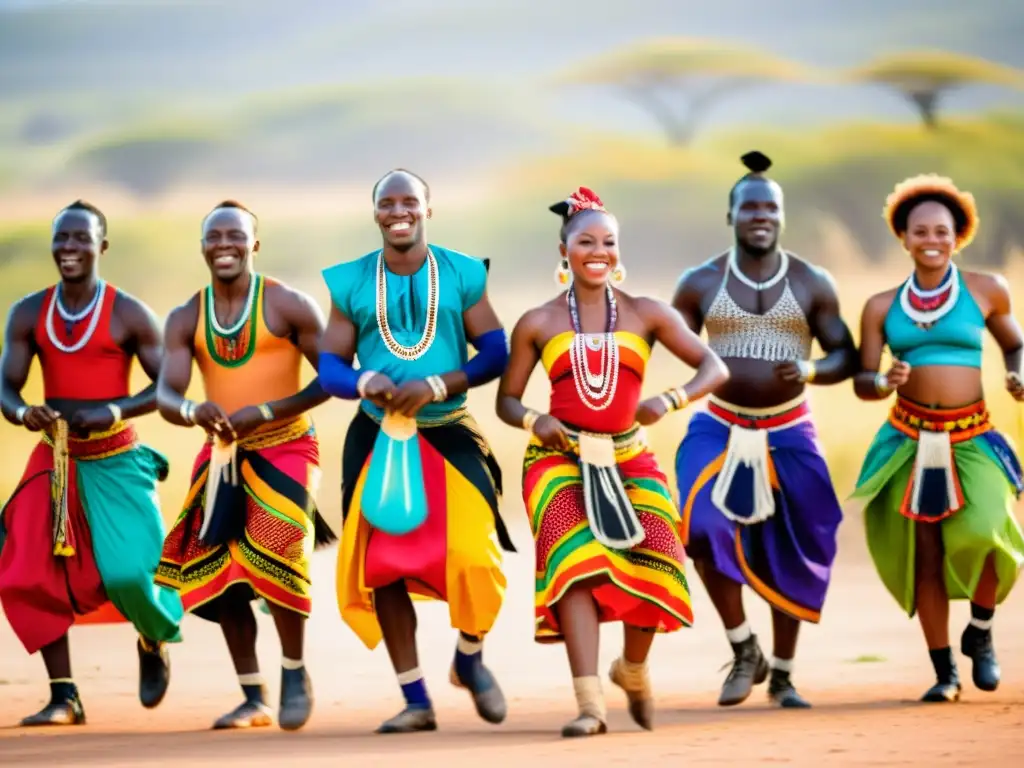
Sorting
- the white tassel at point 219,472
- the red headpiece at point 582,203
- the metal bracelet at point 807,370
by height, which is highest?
the red headpiece at point 582,203

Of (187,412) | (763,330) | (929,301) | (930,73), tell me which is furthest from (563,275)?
(930,73)

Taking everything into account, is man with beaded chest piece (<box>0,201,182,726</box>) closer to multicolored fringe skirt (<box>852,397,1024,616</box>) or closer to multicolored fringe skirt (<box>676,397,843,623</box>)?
multicolored fringe skirt (<box>676,397,843,623</box>)

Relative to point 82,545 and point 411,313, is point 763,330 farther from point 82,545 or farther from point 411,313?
point 82,545

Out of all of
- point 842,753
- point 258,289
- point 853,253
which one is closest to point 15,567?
point 258,289

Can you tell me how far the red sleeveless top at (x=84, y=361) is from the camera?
29.8 feet

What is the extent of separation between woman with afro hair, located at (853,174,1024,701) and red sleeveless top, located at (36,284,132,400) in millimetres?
3486

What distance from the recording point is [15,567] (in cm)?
902

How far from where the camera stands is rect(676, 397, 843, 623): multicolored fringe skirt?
29.5 feet

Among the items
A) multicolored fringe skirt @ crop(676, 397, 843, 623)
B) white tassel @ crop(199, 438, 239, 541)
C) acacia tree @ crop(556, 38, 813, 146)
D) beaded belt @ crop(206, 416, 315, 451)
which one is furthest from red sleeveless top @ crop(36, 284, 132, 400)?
acacia tree @ crop(556, 38, 813, 146)

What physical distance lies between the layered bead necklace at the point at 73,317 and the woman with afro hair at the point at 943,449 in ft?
11.8

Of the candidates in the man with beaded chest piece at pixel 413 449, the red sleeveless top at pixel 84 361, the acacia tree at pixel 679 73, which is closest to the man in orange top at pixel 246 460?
the man with beaded chest piece at pixel 413 449

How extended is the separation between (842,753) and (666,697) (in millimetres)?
2908

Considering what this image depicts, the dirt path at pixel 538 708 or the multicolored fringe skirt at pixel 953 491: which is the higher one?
the multicolored fringe skirt at pixel 953 491

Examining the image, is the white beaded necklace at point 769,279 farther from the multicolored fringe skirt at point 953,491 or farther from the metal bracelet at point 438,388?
the metal bracelet at point 438,388
